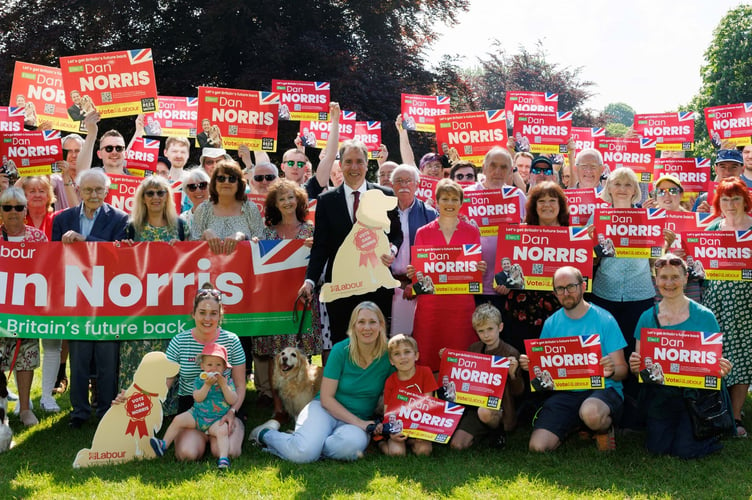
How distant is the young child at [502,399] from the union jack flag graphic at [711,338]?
4.70 feet

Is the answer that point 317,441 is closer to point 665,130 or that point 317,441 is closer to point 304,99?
point 304,99

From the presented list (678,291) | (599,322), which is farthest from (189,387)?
(678,291)

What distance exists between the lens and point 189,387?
645 centimetres

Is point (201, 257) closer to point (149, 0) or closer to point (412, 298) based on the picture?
point (412, 298)

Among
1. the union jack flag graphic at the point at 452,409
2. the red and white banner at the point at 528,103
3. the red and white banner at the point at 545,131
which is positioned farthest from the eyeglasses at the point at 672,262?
the red and white banner at the point at 528,103

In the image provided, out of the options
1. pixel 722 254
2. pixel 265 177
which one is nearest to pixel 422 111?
pixel 265 177

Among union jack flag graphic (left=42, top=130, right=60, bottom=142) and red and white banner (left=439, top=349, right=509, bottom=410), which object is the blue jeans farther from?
union jack flag graphic (left=42, top=130, right=60, bottom=142)

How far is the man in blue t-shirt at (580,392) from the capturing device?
6.33 meters

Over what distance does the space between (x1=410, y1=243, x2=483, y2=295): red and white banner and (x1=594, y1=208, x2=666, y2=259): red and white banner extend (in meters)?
1.17

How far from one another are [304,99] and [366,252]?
18.7 feet

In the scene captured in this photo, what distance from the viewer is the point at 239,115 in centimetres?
1009

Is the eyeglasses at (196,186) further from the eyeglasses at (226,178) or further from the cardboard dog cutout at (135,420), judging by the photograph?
the cardboard dog cutout at (135,420)

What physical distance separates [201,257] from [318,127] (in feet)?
17.0

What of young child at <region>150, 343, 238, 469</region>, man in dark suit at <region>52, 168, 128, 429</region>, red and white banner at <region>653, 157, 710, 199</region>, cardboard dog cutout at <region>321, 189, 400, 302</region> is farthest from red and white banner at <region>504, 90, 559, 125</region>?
young child at <region>150, 343, 238, 469</region>
